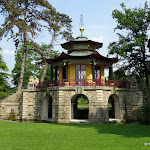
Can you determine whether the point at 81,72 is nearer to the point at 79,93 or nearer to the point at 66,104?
the point at 79,93

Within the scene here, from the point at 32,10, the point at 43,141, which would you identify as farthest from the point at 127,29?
the point at 43,141

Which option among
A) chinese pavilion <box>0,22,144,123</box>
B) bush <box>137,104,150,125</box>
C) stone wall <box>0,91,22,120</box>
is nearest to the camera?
bush <box>137,104,150,125</box>

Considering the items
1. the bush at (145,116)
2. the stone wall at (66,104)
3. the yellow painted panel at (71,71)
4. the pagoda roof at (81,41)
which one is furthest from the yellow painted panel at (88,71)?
the bush at (145,116)

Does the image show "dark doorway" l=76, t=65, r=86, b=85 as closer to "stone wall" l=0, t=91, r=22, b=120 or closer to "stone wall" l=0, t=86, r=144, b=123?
"stone wall" l=0, t=86, r=144, b=123

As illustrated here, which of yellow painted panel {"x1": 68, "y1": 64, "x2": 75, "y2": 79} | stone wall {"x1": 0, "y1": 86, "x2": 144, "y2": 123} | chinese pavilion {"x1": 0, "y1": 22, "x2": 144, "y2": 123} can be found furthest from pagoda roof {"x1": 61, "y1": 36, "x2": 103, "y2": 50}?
stone wall {"x1": 0, "y1": 86, "x2": 144, "y2": 123}

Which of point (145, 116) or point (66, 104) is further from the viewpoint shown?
point (66, 104)

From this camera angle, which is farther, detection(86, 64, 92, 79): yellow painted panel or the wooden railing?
detection(86, 64, 92, 79): yellow painted panel

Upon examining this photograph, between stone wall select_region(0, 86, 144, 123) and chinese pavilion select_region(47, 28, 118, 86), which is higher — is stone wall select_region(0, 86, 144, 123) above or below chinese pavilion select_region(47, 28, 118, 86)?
below

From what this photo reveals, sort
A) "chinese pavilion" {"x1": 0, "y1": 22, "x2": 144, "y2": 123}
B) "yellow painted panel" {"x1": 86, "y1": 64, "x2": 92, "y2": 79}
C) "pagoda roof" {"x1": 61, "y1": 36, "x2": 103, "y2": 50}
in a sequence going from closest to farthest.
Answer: "chinese pavilion" {"x1": 0, "y1": 22, "x2": 144, "y2": 123} < "yellow painted panel" {"x1": 86, "y1": 64, "x2": 92, "y2": 79} < "pagoda roof" {"x1": 61, "y1": 36, "x2": 103, "y2": 50}

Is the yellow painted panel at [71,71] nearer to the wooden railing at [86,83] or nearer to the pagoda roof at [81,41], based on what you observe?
the wooden railing at [86,83]

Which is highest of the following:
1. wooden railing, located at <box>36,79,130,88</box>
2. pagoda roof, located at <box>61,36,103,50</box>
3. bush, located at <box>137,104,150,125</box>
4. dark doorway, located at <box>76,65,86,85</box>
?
pagoda roof, located at <box>61,36,103,50</box>

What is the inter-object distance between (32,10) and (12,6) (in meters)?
3.91

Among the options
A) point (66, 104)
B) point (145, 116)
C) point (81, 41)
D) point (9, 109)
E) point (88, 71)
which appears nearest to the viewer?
point (145, 116)

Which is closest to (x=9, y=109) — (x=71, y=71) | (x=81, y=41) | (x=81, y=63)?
(x=71, y=71)
